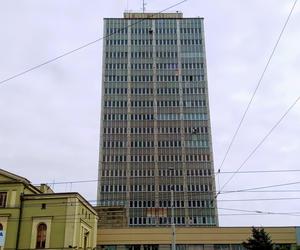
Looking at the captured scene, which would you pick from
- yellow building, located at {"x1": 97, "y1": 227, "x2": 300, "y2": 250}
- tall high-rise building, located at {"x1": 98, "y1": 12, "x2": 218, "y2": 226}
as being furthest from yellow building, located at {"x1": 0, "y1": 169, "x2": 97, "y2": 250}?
tall high-rise building, located at {"x1": 98, "y1": 12, "x2": 218, "y2": 226}

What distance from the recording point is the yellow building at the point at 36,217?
1847 inches

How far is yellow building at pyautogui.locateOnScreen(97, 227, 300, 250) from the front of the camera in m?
57.4

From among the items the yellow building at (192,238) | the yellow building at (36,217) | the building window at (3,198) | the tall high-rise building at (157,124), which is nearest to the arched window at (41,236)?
the yellow building at (36,217)

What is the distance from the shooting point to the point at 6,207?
4862 cm

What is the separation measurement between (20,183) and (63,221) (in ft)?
23.3

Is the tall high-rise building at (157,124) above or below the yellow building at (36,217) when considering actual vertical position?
above

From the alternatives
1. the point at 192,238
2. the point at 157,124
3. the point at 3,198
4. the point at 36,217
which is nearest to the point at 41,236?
the point at 36,217

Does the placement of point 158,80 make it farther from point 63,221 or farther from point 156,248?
point 63,221

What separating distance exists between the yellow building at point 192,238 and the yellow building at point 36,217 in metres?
9.14

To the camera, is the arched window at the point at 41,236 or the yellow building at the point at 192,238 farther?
the yellow building at the point at 192,238

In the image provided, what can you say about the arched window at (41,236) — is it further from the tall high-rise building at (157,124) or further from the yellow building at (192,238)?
the tall high-rise building at (157,124)

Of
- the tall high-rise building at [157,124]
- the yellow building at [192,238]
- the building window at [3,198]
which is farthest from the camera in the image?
the tall high-rise building at [157,124]

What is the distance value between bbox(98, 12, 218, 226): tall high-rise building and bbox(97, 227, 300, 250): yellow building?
147ft

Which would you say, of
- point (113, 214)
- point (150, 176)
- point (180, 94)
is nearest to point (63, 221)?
point (113, 214)
